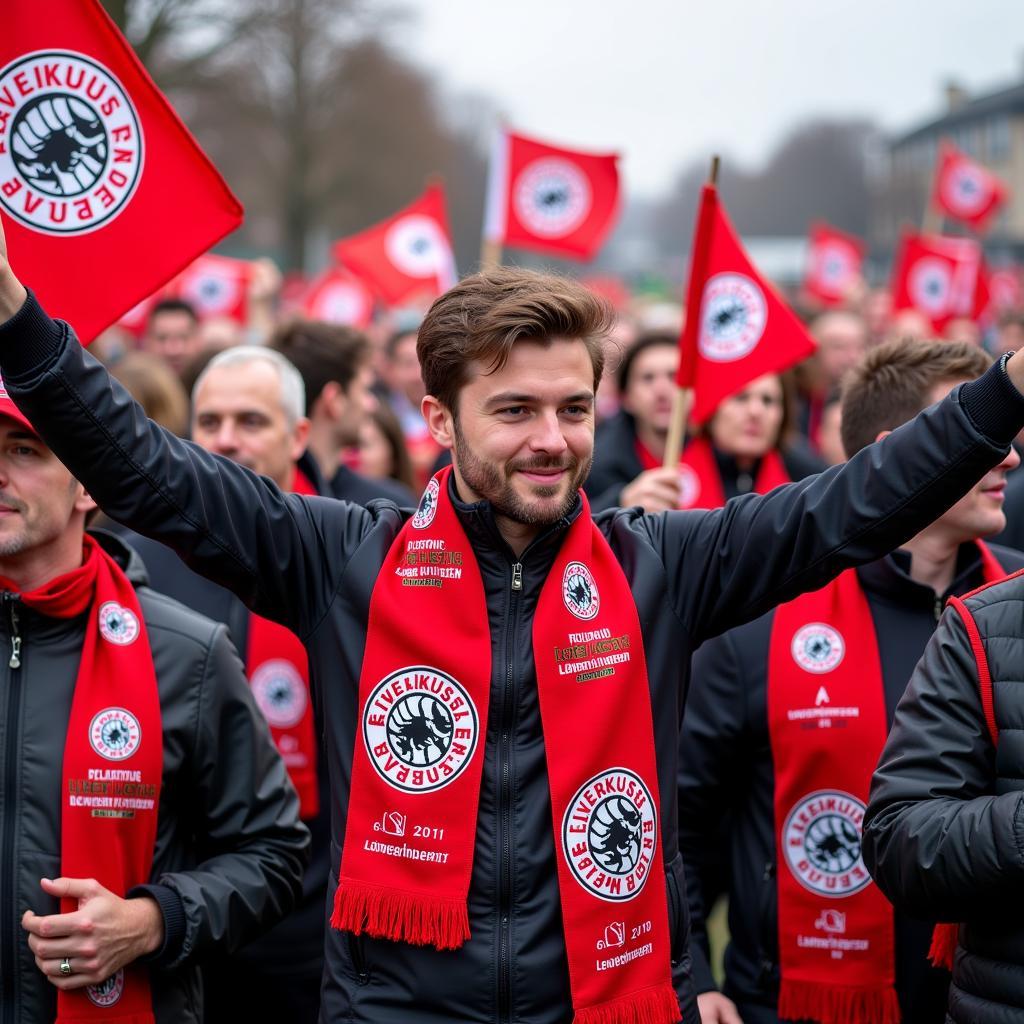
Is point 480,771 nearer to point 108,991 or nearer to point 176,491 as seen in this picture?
point 176,491

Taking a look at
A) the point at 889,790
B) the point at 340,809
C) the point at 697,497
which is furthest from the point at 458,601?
the point at 697,497

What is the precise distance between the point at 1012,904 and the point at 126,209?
2.30 m

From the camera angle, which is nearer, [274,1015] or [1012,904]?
[1012,904]

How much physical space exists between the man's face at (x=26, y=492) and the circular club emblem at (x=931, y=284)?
979 cm

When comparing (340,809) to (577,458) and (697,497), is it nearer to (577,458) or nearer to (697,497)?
(577,458)

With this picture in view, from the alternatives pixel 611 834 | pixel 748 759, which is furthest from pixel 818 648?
pixel 611 834

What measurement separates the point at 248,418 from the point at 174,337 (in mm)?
4776

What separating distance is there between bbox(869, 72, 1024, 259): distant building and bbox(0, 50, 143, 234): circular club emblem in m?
60.6

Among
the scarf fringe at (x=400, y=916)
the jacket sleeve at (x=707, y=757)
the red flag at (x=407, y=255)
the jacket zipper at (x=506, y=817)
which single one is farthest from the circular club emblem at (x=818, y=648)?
the red flag at (x=407, y=255)

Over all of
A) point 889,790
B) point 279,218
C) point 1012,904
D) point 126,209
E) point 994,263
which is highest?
point 994,263

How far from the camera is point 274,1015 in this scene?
13.7ft

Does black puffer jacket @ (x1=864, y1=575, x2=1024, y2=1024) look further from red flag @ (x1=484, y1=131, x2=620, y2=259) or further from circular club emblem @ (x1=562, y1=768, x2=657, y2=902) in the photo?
red flag @ (x1=484, y1=131, x2=620, y2=259)

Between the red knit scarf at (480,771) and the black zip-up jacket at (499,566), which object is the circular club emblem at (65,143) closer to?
the black zip-up jacket at (499,566)

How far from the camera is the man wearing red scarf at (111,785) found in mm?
3031
